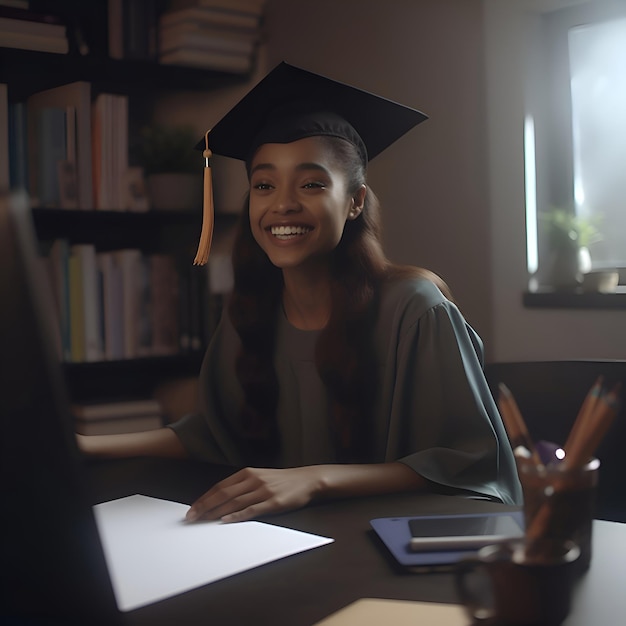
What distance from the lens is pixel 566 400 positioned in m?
1.39

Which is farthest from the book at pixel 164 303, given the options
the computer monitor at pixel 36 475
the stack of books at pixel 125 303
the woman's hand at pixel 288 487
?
the computer monitor at pixel 36 475

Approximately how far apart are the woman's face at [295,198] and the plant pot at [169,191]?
131 cm

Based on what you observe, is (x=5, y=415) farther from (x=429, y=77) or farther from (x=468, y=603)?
(x=429, y=77)

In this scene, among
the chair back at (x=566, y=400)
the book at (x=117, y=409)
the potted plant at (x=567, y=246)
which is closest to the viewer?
the chair back at (x=566, y=400)

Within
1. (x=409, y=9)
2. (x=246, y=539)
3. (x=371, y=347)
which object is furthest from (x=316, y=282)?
(x=409, y=9)

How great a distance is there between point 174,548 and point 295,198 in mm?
737

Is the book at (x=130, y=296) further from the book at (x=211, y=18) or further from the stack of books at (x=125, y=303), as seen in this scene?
the book at (x=211, y=18)

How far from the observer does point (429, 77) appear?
2.60 meters

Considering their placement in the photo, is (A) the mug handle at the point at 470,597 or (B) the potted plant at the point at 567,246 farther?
(B) the potted plant at the point at 567,246

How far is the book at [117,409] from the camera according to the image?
2.59m

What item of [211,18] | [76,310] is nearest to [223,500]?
[76,310]

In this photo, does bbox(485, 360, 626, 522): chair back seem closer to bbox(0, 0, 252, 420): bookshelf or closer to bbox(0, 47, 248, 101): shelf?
bbox(0, 0, 252, 420): bookshelf

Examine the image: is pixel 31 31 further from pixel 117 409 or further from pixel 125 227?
pixel 117 409

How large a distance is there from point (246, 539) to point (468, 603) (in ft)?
1.05
